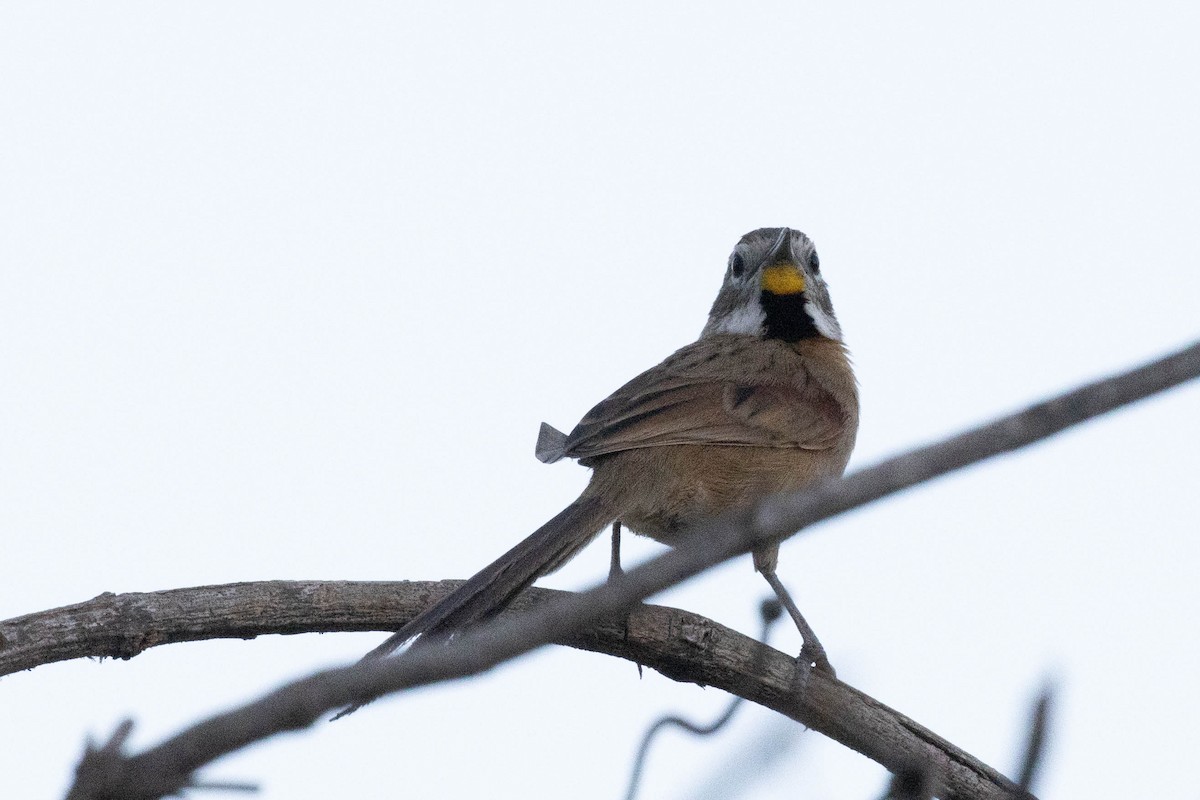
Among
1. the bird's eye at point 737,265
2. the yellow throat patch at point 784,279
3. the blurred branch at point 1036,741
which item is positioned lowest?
the blurred branch at point 1036,741

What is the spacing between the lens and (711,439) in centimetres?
613

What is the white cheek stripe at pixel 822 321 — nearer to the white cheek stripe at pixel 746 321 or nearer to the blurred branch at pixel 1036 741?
the white cheek stripe at pixel 746 321

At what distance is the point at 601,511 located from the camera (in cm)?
537

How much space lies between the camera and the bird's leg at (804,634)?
209 inches

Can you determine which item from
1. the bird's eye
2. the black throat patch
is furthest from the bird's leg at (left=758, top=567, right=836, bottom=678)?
the bird's eye

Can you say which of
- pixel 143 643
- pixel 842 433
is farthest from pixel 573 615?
pixel 842 433

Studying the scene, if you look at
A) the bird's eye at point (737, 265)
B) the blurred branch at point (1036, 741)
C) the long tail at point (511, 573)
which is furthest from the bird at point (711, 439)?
the blurred branch at point (1036, 741)

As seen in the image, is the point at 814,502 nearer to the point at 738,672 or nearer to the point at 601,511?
the point at 738,672

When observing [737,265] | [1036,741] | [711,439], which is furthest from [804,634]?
[1036,741]

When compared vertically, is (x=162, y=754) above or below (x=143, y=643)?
below

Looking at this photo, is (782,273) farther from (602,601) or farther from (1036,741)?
(602,601)

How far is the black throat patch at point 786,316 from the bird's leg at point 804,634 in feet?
6.65

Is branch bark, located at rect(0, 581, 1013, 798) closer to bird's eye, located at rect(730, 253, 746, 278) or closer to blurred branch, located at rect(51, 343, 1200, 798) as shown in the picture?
blurred branch, located at rect(51, 343, 1200, 798)

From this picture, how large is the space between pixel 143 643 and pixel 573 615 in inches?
117
